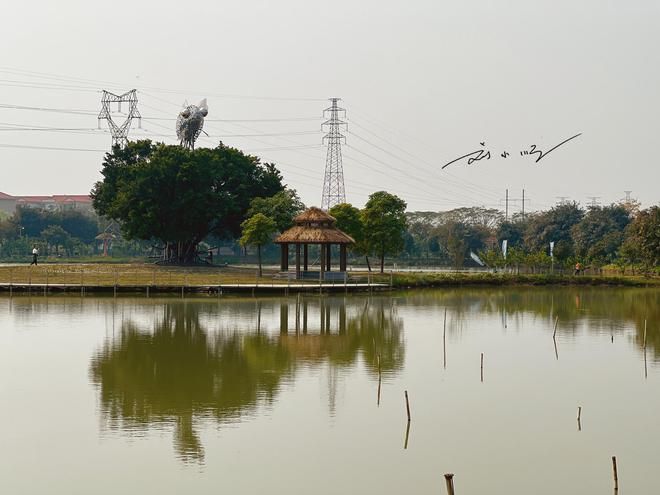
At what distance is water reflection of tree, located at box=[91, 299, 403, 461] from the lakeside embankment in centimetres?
994

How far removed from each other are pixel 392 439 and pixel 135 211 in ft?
159

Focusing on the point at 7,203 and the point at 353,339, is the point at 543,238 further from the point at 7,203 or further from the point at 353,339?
the point at 7,203

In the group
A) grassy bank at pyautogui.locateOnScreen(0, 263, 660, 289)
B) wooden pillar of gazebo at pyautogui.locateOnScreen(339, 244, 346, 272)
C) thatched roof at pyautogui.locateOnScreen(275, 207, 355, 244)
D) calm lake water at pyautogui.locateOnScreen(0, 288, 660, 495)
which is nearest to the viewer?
calm lake water at pyautogui.locateOnScreen(0, 288, 660, 495)

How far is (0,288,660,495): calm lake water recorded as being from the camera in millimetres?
17047

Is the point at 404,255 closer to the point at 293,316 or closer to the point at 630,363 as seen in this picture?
the point at 293,316

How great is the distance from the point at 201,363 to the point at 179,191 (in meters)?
38.7

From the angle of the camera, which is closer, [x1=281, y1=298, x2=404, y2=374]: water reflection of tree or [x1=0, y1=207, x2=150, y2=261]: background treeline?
[x1=281, y1=298, x2=404, y2=374]: water reflection of tree

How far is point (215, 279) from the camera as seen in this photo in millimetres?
56875

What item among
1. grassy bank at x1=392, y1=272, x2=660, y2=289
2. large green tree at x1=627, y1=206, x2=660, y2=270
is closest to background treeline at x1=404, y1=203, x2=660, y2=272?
large green tree at x1=627, y1=206, x2=660, y2=270

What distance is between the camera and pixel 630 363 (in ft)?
96.8

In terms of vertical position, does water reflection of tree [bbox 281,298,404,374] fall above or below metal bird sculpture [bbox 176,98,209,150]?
below

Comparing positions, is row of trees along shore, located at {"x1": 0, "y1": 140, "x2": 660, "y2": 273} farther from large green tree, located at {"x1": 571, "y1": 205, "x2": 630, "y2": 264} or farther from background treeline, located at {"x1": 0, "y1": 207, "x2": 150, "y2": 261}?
background treeline, located at {"x1": 0, "y1": 207, "x2": 150, "y2": 261}

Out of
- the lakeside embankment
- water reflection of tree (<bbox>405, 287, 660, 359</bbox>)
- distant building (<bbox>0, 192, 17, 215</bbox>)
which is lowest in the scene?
water reflection of tree (<bbox>405, 287, 660, 359</bbox>)

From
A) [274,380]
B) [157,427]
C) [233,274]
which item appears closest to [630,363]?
[274,380]
